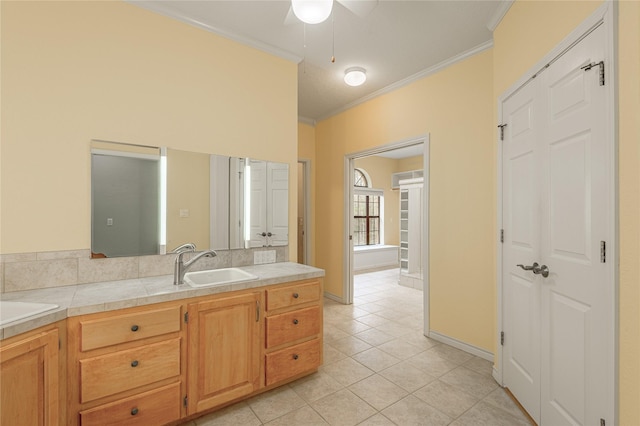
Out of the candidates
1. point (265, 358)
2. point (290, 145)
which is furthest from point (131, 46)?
point (265, 358)

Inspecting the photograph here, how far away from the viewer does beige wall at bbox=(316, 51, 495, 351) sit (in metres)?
2.67

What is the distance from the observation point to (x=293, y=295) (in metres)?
2.17

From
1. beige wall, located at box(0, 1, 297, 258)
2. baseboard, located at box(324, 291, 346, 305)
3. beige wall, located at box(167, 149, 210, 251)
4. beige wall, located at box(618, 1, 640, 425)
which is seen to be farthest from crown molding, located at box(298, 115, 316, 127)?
beige wall, located at box(618, 1, 640, 425)

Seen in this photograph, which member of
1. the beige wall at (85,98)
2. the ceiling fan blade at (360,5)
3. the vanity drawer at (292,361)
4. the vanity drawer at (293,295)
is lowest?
the vanity drawer at (292,361)

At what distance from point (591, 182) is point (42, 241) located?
10.4 feet

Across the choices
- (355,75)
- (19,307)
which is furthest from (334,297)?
(19,307)

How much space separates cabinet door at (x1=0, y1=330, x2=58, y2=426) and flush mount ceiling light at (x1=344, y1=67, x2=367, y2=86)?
3.26 metres

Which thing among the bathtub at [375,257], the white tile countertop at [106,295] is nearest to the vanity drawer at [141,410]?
the white tile countertop at [106,295]

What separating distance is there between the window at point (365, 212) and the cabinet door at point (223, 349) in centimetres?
569

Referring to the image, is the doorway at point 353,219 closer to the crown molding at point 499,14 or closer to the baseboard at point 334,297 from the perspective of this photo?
the baseboard at point 334,297

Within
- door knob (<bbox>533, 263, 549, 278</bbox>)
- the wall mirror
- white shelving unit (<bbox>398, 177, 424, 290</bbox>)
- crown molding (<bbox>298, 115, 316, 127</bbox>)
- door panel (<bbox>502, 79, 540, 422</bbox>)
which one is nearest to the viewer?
door knob (<bbox>533, 263, 549, 278</bbox>)

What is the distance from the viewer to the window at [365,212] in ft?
24.6

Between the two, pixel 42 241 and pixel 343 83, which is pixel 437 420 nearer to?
pixel 42 241

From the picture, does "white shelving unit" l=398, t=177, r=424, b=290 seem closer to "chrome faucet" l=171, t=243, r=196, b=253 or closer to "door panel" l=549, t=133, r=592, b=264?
"door panel" l=549, t=133, r=592, b=264
